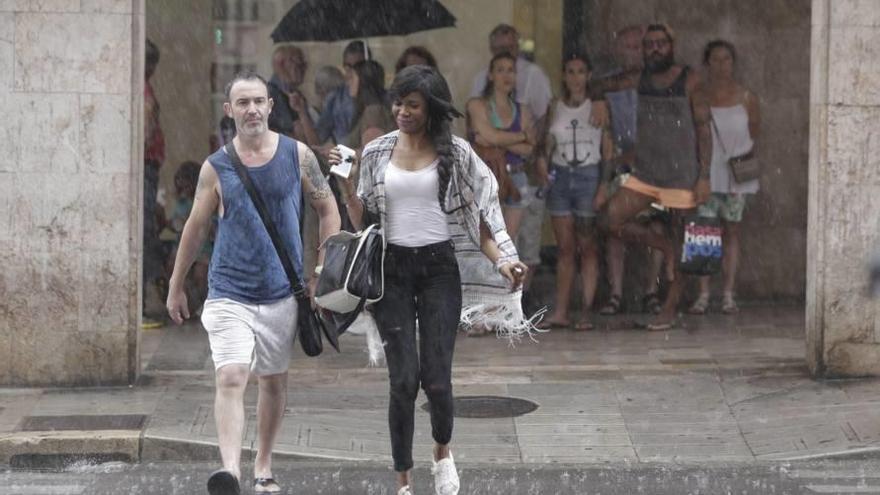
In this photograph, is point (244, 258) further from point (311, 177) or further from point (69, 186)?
point (69, 186)

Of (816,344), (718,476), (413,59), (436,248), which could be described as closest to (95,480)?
(436,248)

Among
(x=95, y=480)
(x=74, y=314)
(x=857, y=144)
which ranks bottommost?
(x=95, y=480)

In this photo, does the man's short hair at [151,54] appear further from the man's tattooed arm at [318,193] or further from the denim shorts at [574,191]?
the man's tattooed arm at [318,193]

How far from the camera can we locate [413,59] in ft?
44.2

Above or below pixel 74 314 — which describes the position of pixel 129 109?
above

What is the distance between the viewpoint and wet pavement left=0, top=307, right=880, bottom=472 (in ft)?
29.7

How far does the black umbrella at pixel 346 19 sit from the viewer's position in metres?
13.8

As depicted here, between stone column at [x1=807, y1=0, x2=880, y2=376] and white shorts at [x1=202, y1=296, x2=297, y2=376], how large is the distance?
422cm

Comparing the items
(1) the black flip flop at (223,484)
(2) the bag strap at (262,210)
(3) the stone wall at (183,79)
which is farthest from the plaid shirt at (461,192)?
(3) the stone wall at (183,79)

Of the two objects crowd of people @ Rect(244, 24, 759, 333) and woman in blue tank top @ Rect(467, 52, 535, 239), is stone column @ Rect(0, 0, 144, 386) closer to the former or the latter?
crowd of people @ Rect(244, 24, 759, 333)

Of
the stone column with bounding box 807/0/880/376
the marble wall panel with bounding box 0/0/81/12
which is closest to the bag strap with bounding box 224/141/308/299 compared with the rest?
the marble wall panel with bounding box 0/0/81/12

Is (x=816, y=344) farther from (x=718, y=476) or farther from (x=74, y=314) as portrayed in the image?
(x=74, y=314)

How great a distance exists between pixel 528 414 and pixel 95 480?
264cm

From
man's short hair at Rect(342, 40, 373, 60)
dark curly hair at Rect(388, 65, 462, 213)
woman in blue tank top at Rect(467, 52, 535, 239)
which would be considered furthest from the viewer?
man's short hair at Rect(342, 40, 373, 60)
